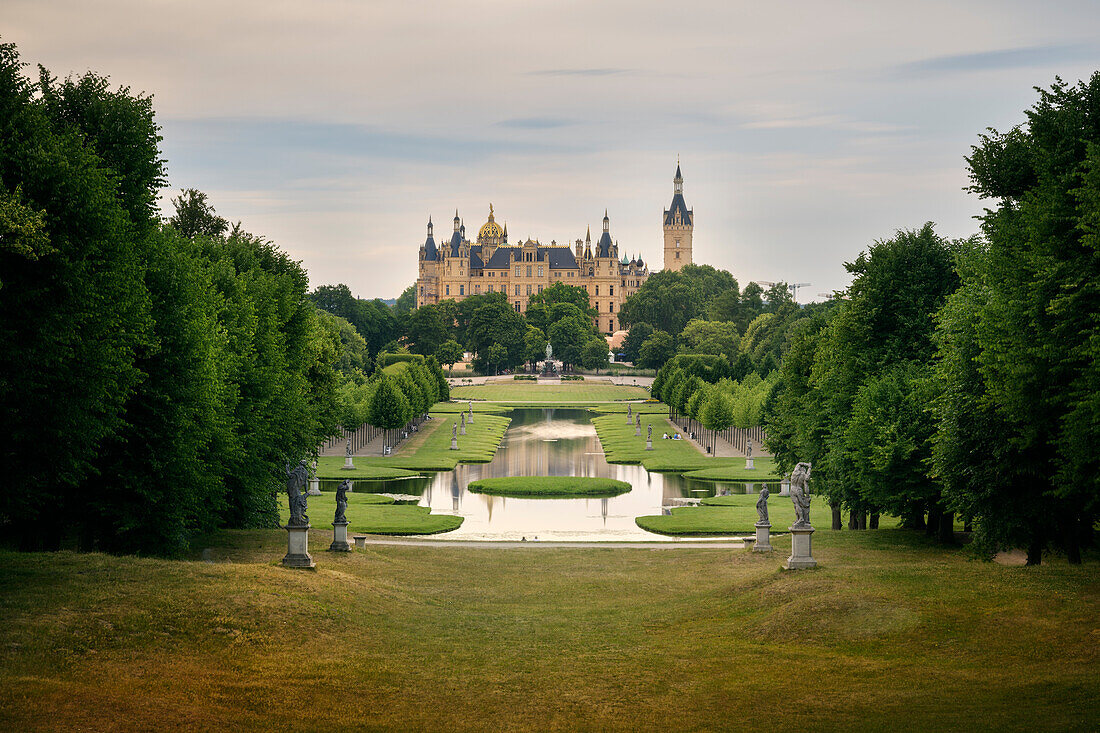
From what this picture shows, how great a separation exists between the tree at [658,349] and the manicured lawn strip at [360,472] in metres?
113

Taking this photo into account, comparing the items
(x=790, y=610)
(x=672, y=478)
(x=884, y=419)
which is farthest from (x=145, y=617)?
(x=672, y=478)

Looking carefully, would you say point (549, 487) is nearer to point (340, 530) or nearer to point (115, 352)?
point (340, 530)

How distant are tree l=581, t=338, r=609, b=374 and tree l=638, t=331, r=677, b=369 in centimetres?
628

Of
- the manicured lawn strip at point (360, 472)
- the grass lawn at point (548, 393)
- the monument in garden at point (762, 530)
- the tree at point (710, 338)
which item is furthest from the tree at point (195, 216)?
the tree at point (710, 338)

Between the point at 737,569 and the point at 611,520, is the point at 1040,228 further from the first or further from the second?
the point at 611,520

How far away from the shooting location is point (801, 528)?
96.7ft

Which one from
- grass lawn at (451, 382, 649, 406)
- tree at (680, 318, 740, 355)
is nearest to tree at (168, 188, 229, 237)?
grass lawn at (451, 382, 649, 406)

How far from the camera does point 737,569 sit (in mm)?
32438

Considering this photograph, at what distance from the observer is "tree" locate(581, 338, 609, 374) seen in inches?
7323

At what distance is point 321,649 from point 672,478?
1937 inches

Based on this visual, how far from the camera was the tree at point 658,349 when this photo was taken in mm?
182375

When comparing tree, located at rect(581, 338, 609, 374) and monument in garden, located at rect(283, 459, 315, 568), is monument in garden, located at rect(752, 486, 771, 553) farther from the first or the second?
tree, located at rect(581, 338, 609, 374)

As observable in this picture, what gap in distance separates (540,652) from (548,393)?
5057 inches

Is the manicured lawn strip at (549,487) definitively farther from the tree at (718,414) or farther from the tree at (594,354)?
the tree at (594,354)
